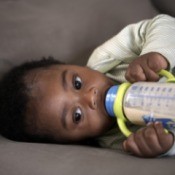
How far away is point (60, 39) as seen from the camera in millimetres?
1068

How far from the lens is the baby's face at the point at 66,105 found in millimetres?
838

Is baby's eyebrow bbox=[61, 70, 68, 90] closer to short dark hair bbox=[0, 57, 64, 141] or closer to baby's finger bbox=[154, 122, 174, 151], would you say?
short dark hair bbox=[0, 57, 64, 141]

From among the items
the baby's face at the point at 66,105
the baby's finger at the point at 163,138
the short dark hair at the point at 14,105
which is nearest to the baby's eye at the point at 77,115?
the baby's face at the point at 66,105

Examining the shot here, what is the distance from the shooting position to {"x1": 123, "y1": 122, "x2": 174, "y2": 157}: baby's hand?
0.68 metres

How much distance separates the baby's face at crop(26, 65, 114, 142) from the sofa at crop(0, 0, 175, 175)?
7cm

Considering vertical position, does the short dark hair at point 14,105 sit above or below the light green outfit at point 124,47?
below

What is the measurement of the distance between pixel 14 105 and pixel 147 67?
12.5 inches

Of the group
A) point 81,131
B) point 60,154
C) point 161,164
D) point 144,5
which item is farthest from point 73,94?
point 144,5

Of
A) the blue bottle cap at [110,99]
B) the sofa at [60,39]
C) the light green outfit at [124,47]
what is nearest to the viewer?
the sofa at [60,39]

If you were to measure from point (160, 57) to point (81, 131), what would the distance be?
9.9 inches

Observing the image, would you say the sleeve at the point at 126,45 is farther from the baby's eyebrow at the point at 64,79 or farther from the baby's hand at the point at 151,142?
the baby's hand at the point at 151,142

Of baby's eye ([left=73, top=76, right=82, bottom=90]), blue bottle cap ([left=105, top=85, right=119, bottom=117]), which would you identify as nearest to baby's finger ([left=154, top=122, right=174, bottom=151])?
blue bottle cap ([left=105, top=85, right=119, bottom=117])

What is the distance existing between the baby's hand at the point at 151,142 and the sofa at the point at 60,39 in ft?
0.08

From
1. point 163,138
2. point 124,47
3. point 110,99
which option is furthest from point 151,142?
point 124,47
